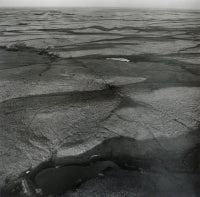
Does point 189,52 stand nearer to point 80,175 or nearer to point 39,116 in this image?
point 39,116

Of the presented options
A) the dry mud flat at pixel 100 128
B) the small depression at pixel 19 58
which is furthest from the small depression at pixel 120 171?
the small depression at pixel 19 58

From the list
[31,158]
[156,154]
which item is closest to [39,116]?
[31,158]

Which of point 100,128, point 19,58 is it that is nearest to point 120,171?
point 100,128

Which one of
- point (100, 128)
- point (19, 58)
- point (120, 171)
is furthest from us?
point (19, 58)

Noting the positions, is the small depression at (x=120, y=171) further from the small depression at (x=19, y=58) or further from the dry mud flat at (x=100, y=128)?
the small depression at (x=19, y=58)

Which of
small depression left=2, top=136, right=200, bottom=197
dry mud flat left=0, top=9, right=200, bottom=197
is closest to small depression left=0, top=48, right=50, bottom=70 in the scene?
dry mud flat left=0, top=9, right=200, bottom=197

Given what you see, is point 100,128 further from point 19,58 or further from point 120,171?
point 19,58

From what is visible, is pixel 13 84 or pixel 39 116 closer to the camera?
pixel 39 116

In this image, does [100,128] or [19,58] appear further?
[19,58]
